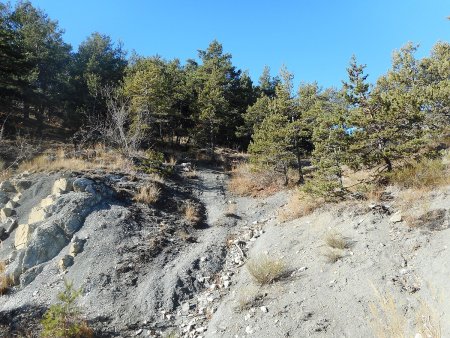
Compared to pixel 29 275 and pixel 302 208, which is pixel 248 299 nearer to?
pixel 302 208

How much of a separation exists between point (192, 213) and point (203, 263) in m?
3.94

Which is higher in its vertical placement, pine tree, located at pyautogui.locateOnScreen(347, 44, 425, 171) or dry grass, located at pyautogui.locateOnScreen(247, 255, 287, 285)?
pine tree, located at pyautogui.locateOnScreen(347, 44, 425, 171)

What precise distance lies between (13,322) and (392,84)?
20.4 meters

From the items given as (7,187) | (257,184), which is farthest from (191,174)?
(7,187)

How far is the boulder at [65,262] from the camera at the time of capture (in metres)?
9.38

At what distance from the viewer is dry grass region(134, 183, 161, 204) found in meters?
13.4

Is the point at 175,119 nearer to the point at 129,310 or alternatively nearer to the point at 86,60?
the point at 86,60

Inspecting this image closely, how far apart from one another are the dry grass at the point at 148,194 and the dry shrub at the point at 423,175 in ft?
28.4

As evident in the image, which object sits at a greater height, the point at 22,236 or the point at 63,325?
the point at 22,236

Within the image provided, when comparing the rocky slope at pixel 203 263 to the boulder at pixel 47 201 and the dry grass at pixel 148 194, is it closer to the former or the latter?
the boulder at pixel 47 201

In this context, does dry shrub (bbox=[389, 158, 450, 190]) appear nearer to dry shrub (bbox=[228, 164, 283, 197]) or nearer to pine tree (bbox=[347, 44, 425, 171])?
pine tree (bbox=[347, 44, 425, 171])

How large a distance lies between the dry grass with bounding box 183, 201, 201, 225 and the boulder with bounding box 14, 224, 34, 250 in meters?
5.20

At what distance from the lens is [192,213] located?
13414 millimetres

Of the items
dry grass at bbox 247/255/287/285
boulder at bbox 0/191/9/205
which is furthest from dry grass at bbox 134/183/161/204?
dry grass at bbox 247/255/287/285
